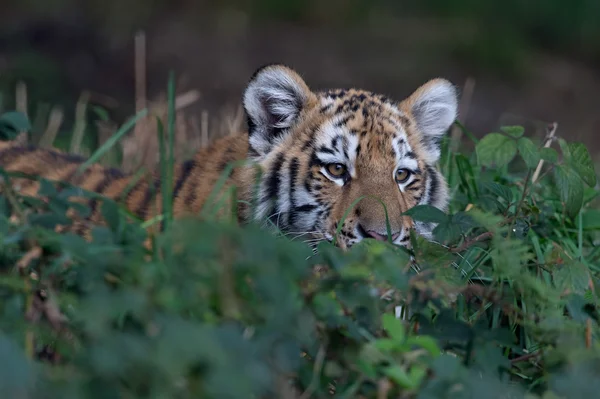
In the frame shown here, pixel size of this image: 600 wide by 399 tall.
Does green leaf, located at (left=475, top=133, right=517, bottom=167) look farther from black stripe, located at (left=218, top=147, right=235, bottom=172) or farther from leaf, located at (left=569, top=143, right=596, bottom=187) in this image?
black stripe, located at (left=218, top=147, right=235, bottom=172)

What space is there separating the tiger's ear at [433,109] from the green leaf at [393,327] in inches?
71.5

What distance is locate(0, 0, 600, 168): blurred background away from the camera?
1104 cm

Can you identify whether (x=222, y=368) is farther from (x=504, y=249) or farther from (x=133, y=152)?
(x=133, y=152)

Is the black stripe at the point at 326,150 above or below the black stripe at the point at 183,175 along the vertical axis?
above

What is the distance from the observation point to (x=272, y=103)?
4.01 metres

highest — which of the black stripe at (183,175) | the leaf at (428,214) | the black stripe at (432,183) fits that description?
the leaf at (428,214)

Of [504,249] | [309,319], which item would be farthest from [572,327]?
[309,319]

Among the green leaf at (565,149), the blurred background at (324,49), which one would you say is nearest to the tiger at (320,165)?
the green leaf at (565,149)

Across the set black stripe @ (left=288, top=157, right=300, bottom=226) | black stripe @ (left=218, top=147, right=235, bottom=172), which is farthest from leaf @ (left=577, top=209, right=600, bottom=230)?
black stripe @ (left=218, top=147, right=235, bottom=172)

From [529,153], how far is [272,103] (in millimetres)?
1184

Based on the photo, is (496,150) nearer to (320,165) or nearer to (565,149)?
(565,149)

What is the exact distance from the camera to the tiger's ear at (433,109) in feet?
13.6

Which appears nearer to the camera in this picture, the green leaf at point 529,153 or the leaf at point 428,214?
the leaf at point 428,214

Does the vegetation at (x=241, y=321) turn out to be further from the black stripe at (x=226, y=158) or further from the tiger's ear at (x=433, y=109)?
the tiger's ear at (x=433, y=109)
